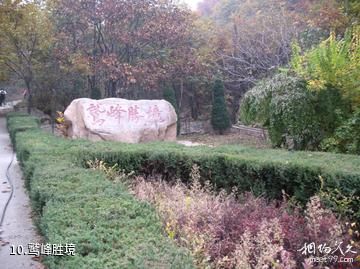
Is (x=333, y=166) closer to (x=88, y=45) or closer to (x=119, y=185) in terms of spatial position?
(x=119, y=185)

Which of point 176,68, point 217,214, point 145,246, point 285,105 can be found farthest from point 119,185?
point 176,68

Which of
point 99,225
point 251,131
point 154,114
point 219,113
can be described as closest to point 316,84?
point 99,225

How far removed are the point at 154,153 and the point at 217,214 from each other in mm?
2653

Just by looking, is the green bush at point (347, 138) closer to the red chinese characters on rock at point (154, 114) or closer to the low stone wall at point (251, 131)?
the red chinese characters on rock at point (154, 114)

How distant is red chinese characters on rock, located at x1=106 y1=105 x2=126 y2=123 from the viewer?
11.7 m

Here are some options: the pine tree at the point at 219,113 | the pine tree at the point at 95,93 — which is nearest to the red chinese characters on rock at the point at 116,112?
the pine tree at the point at 219,113

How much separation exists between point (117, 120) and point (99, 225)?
349 inches

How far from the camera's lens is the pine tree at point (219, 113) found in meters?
16.8

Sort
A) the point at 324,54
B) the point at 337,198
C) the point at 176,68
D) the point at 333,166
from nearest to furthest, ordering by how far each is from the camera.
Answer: the point at 337,198 < the point at 333,166 < the point at 324,54 < the point at 176,68

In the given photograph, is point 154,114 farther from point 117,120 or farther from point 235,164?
point 235,164

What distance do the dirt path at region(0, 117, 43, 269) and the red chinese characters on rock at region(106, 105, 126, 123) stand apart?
145 inches

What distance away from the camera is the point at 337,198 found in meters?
4.22


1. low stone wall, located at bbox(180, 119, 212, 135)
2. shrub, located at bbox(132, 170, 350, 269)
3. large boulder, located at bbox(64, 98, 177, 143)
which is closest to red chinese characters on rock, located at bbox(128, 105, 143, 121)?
large boulder, located at bbox(64, 98, 177, 143)

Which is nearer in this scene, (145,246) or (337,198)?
(145,246)
